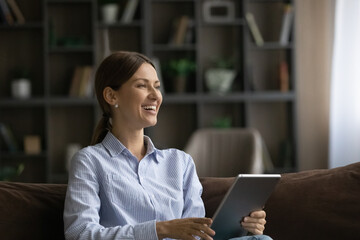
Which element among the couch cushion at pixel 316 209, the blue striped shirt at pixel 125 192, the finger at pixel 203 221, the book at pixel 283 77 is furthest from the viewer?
the book at pixel 283 77

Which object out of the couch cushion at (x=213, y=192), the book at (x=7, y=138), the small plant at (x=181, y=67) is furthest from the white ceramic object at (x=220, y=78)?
the couch cushion at (x=213, y=192)

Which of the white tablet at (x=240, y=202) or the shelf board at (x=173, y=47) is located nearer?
the white tablet at (x=240, y=202)

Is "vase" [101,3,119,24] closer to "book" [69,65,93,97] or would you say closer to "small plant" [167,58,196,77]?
"book" [69,65,93,97]

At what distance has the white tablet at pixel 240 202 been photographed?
1972mm

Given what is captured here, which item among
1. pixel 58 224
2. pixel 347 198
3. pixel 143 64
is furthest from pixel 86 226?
pixel 347 198

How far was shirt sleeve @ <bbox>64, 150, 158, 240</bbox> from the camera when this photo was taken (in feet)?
6.60

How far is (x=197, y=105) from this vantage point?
19.7 ft

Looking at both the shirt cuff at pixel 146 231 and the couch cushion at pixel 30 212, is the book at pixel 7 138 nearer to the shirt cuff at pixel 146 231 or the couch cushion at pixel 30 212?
the couch cushion at pixel 30 212

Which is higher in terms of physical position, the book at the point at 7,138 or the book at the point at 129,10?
the book at the point at 129,10

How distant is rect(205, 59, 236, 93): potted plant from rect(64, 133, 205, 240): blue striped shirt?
3611 mm

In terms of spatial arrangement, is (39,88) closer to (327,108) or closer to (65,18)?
(65,18)

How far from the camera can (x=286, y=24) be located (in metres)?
6.01

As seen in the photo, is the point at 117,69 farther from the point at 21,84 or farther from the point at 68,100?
the point at 21,84

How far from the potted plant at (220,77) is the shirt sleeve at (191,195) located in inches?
142
